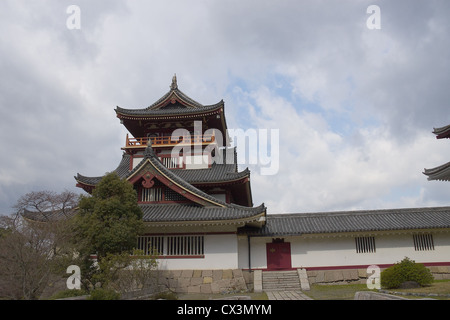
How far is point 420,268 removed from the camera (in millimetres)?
15711

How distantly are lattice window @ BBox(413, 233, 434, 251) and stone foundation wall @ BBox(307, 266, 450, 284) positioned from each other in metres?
1.37

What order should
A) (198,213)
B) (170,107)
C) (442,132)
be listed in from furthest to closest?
1. (170,107)
2. (198,213)
3. (442,132)

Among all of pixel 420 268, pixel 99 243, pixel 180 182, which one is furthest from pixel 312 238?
pixel 99 243

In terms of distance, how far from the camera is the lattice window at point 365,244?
2256 cm

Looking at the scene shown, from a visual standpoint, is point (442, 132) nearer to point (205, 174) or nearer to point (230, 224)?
point (230, 224)

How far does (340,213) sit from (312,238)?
4.27 m

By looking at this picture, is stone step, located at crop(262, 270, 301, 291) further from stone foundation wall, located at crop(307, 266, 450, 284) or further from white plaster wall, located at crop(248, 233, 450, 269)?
stone foundation wall, located at crop(307, 266, 450, 284)

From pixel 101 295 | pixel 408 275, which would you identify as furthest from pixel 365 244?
pixel 101 295

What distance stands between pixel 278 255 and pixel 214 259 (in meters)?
5.12

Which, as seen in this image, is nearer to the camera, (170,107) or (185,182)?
(185,182)

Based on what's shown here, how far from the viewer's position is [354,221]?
78.5 feet

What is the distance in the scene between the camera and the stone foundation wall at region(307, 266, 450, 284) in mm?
21633

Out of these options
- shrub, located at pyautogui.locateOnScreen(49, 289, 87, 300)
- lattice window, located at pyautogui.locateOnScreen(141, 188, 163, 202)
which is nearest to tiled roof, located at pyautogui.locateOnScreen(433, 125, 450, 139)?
lattice window, located at pyautogui.locateOnScreen(141, 188, 163, 202)
